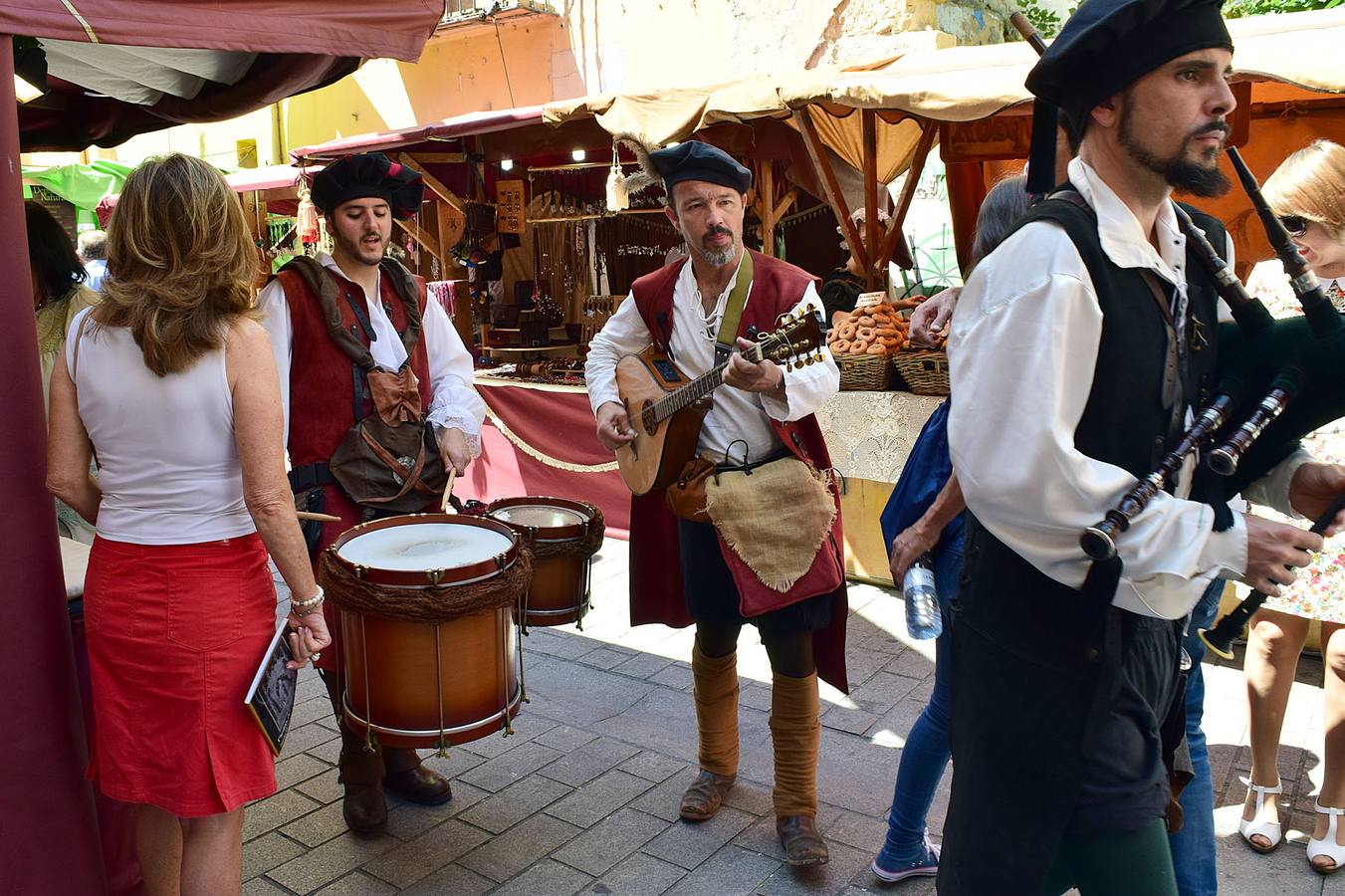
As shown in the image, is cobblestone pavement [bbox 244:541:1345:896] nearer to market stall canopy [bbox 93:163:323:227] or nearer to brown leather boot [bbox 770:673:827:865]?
brown leather boot [bbox 770:673:827:865]

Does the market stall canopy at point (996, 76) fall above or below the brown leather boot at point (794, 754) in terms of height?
above

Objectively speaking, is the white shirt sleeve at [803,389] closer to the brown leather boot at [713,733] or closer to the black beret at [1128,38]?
the brown leather boot at [713,733]

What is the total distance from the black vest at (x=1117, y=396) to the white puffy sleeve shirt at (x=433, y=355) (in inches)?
82.7

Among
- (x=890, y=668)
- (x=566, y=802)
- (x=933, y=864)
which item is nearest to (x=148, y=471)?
(x=566, y=802)

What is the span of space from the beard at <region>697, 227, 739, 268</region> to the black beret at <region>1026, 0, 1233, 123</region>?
5.14 feet

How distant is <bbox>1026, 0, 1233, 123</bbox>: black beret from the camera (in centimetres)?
158

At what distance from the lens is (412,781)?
3.61 metres

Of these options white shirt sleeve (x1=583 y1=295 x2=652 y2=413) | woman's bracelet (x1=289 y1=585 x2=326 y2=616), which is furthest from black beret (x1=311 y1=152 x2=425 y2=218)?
woman's bracelet (x1=289 y1=585 x2=326 y2=616)

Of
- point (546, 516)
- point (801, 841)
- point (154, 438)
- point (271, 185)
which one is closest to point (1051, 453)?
point (154, 438)

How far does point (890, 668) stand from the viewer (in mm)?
4770

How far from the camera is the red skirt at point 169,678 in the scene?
2.34m

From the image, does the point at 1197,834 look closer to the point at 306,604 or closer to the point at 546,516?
the point at 546,516

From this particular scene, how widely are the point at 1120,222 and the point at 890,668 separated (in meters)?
3.38

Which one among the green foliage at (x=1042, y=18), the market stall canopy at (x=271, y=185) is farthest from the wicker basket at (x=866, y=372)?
the market stall canopy at (x=271, y=185)
